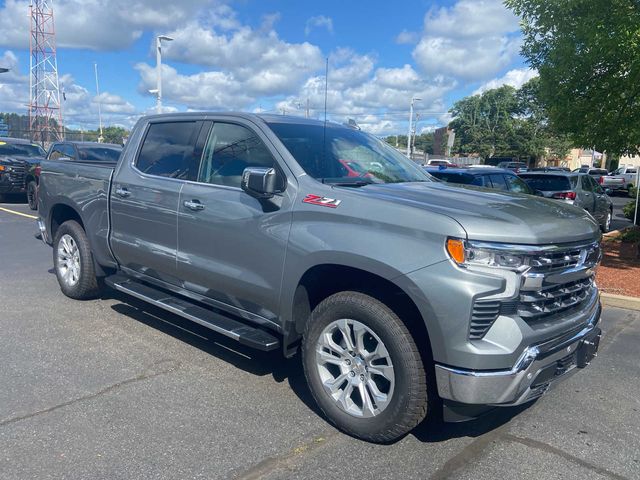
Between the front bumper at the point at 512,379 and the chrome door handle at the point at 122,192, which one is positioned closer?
the front bumper at the point at 512,379

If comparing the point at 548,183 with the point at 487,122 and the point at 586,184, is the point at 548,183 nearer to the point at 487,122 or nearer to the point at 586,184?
the point at 586,184

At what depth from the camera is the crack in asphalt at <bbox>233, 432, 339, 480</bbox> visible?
9.94 ft

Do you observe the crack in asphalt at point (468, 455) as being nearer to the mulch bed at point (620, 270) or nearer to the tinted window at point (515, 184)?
the mulch bed at point (620, 270)

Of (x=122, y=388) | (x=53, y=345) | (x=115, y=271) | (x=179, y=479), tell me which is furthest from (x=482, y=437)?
(x=115, y=271)

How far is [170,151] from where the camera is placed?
4914 mm

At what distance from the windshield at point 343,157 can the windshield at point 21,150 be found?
50.0ft

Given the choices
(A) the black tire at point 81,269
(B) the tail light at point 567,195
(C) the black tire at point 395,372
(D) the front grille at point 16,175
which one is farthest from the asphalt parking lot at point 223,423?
(D) the front grille at point 16,175

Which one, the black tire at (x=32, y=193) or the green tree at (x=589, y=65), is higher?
the green tree at (x=589, y=65)

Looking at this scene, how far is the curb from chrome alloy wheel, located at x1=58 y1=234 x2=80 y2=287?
629cm

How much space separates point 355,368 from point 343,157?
5.48 feet

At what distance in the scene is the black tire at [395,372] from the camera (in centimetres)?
313

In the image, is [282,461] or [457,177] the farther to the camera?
[457,177]

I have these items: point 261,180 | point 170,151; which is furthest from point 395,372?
point 170,151

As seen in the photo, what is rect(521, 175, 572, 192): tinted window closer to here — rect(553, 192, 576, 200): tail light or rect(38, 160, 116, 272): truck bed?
rect(553, 192, 576, 200): tail light
